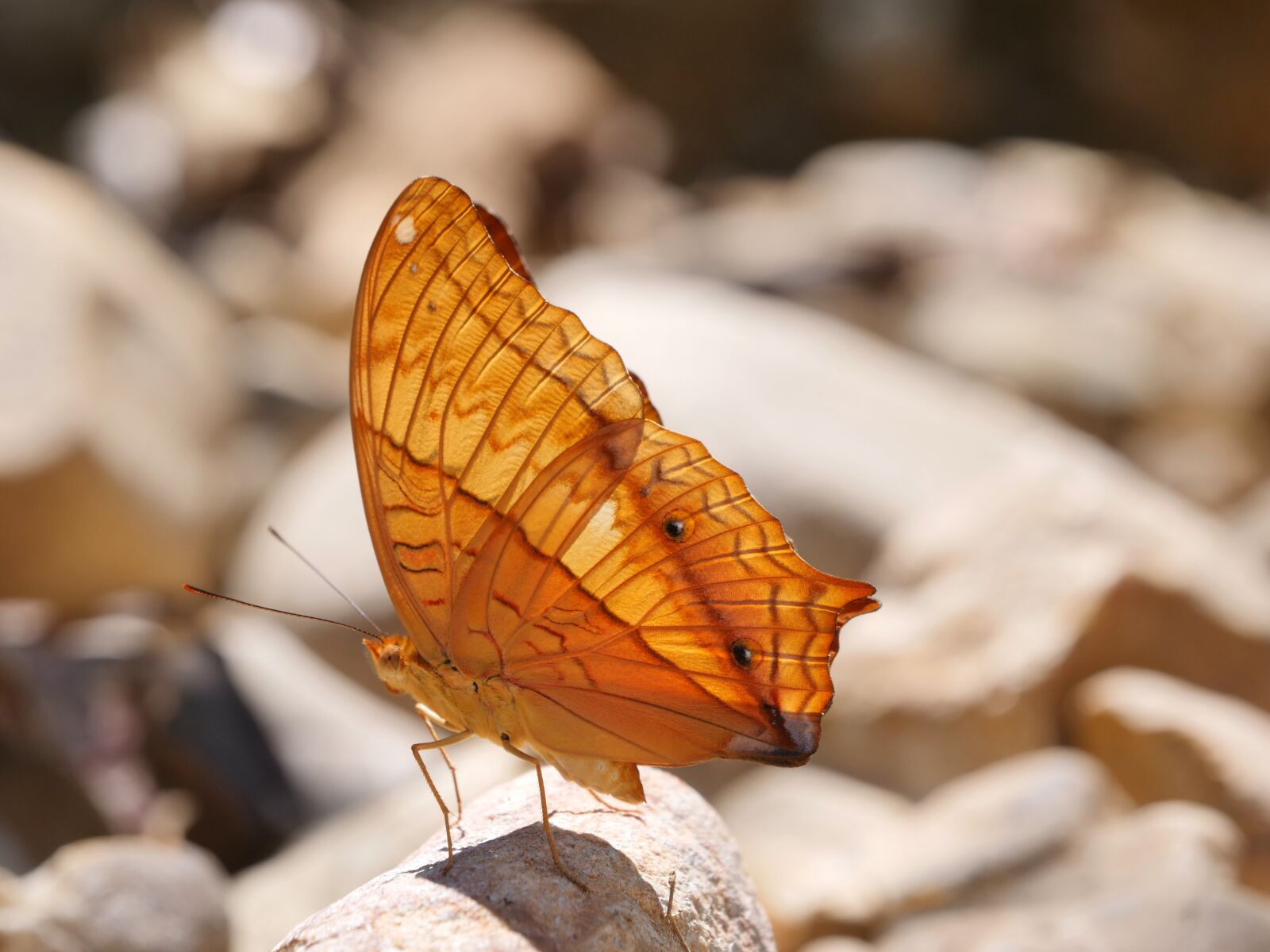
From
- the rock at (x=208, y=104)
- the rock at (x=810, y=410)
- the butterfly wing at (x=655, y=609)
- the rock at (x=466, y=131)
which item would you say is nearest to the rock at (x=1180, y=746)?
the rock at (x=810, y=410)

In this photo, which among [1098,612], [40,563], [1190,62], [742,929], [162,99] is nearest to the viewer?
[742,929]

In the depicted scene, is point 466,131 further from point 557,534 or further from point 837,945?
point 557,534

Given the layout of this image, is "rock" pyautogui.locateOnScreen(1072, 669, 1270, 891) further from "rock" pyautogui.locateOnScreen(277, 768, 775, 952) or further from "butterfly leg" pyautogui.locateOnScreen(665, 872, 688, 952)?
"butterfly leg" pyautogui.locateOnScreen(665, 872, 688, 952)

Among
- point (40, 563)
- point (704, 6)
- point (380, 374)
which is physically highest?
point (704, 6)

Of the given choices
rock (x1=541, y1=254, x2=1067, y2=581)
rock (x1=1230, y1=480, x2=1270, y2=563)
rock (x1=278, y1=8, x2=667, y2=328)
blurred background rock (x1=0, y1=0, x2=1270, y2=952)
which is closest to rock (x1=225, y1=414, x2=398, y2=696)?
blurred background rock (x1=0, y1=0, x2=1270, y2=952)

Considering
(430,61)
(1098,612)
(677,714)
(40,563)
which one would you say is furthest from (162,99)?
(677,714)

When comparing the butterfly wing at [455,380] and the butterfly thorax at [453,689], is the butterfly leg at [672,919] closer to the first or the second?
the butterfly thorax at [453,689]

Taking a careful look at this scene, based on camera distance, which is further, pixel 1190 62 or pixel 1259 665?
pixel 1190 62

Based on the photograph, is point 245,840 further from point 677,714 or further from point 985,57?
point 985,57

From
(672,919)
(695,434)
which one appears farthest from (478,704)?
(695,434)
